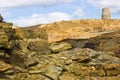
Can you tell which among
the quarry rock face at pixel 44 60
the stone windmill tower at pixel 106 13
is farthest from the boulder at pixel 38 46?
the stone windmill tower at pixel 106 13

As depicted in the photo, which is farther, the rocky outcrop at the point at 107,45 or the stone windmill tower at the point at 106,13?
the stone windmill tower at the point at 106,13

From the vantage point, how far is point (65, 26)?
214 feet

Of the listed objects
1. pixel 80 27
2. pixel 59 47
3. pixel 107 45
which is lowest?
pixel 80 27

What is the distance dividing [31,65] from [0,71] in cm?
255

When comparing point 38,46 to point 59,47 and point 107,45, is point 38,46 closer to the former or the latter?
point 59,47

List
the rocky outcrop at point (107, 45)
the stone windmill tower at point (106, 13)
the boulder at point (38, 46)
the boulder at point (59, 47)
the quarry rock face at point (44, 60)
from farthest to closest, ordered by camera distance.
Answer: the stone windmill tower at point (106, 13), the rocky outcrop at point (107, 45), the boulder at point (59, 47), the boulder at point (38, 46), the quarry rock face at point (44, 60)

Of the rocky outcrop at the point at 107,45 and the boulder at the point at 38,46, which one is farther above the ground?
the boulder at the point at 38,46

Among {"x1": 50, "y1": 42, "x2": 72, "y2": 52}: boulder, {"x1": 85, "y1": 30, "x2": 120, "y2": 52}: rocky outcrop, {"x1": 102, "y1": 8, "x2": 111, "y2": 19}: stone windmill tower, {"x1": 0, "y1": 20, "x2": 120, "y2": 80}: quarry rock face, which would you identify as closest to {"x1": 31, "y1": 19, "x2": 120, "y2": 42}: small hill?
{"x1": 102, "y1": 8, "x2": 111, "y2": 19}: stone windmill tower

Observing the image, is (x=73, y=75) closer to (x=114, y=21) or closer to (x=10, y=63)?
(x=10, y=63)

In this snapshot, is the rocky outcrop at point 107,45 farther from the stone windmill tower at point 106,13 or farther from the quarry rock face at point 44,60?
the stone windmill tower at point 106,13

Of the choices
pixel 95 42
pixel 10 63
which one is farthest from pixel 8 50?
pixel 95 42

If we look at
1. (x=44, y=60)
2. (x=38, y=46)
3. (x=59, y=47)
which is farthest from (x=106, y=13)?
(x=44, y=60)

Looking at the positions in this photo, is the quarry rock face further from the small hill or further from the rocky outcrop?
the small hill

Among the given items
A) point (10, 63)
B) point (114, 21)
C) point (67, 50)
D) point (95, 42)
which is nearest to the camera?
point (10, 63)
